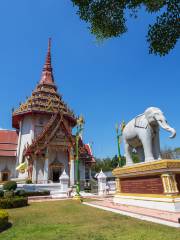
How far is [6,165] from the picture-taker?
1172 inches

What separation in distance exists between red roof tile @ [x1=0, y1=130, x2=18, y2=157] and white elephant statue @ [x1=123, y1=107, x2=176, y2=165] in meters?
23.6

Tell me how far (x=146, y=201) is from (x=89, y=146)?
28221 millimetres

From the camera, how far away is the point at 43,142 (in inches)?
1008

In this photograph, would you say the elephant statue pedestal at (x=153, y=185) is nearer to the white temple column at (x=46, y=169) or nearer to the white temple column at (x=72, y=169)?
the white temple column at (x=46, y=169)

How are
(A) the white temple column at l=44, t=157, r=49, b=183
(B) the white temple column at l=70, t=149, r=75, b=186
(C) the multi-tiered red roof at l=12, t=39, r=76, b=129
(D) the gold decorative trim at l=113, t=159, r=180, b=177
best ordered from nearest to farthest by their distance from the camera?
(D) the gold decorative trim at l=113, t=159, r=180, b=177
(A) the white temple column at l=44, t=157, r=49, b=183
(B) the white temple column at l=70, t=149, r=75, b=186
(C) the multi-tiered red roof at l=12, t=39, r=76, b=129

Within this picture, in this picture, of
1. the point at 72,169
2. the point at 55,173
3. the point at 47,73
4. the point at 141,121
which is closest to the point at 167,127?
the point at 141,121

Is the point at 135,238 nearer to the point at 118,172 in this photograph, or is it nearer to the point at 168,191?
the point at 168,191

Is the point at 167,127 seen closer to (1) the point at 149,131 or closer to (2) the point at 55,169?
(1) the point at 149,131

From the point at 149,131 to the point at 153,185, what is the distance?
93.9 inches

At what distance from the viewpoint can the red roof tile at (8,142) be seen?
30.1m

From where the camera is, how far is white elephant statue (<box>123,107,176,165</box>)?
30.8 ft

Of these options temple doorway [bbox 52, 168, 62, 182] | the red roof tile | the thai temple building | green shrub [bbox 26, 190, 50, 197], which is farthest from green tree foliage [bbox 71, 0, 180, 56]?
the red roof tile

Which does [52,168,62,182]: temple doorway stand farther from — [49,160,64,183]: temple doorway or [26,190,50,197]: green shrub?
[26,190,50,197]: green shrub

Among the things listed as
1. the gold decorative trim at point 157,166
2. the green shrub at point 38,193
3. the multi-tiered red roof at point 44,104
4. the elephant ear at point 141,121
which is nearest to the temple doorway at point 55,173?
the green shrub at point 38,193
